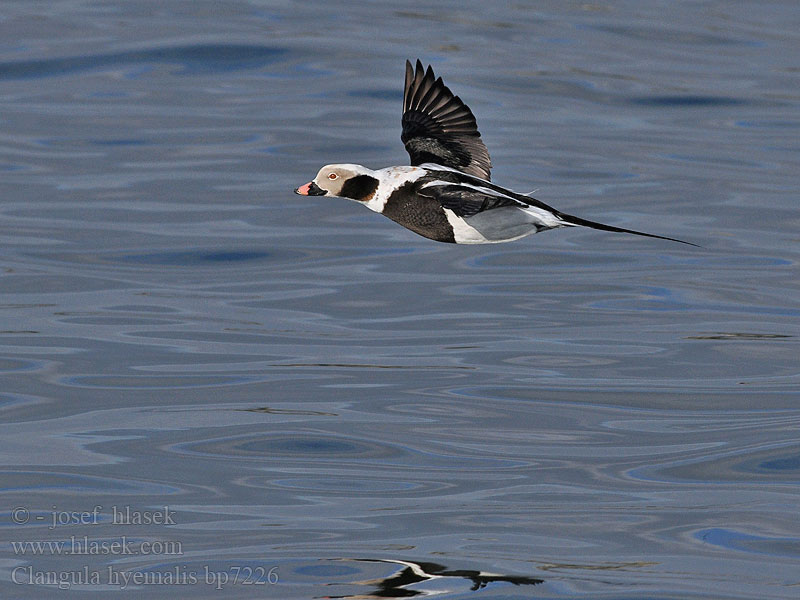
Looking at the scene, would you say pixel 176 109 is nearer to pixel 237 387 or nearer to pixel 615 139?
pixel 615 139

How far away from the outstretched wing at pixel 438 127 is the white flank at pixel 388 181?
1.29 metres

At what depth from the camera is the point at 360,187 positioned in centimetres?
1143

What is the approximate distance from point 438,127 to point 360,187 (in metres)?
1.85

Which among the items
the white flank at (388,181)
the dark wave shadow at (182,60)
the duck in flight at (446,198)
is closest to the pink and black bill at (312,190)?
the duck in flight at (446,198)

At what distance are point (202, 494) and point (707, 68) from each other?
25.4 metres

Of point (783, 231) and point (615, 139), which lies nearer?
point (783, 231)

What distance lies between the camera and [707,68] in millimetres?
36469

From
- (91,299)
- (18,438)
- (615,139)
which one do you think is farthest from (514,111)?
(18,438)

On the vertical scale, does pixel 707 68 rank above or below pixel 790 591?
above

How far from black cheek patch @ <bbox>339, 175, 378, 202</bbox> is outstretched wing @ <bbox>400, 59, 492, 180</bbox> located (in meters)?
1.30

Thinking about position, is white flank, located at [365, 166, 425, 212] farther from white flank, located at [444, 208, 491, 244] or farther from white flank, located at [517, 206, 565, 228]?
white flank, located at [517, 206, 565, 228]

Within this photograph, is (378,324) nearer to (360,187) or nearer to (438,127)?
(438,127)

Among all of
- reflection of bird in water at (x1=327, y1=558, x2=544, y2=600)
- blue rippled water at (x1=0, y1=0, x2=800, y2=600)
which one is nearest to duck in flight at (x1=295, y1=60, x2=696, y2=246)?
reflection of bird in water at (x1=327, y1=558, x2=544, y2=600)

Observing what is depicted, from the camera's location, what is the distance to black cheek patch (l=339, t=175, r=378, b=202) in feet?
37.2
